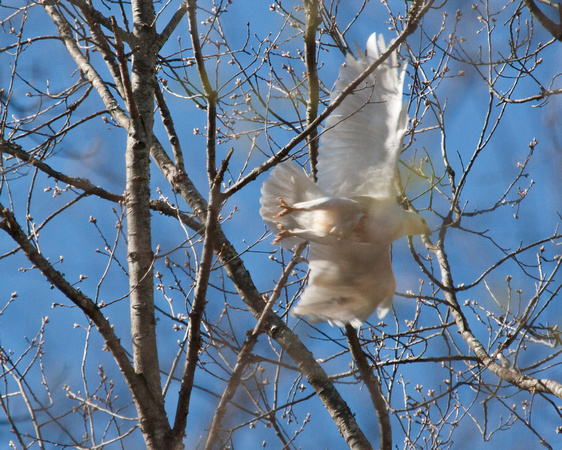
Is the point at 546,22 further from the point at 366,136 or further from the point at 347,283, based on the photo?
the point at 347,283

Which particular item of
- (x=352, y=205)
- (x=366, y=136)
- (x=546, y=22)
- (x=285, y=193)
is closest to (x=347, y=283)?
(x=352, y=205)

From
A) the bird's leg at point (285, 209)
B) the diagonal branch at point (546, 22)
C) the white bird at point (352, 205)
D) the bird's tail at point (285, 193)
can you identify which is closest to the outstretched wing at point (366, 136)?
the white bird at point (352, 205)

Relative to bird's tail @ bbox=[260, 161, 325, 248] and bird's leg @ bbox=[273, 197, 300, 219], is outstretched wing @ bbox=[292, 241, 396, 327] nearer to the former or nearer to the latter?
bird's tail @ bbox=[260, 161, 325, 248]

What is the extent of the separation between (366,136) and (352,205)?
0.54 meters

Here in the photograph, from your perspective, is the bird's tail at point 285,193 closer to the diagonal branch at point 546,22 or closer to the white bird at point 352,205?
the white bird at point 352,205

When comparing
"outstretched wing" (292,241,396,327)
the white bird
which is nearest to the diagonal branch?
the white bird

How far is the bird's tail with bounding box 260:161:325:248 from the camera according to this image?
14.1ft

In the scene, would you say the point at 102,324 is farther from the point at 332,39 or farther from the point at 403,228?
the point at 332,39

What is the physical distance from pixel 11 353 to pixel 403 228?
9.08ft

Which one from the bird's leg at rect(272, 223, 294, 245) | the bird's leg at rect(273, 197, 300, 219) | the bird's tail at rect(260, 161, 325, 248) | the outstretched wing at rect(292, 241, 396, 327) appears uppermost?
the bird's tail at rect(260, 161, 325, 248)

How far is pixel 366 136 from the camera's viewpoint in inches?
165

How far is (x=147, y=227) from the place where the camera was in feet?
11.5

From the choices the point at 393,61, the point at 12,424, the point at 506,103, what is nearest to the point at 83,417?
the point at 12,424

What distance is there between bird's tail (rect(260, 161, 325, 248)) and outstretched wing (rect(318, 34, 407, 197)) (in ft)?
0.50
